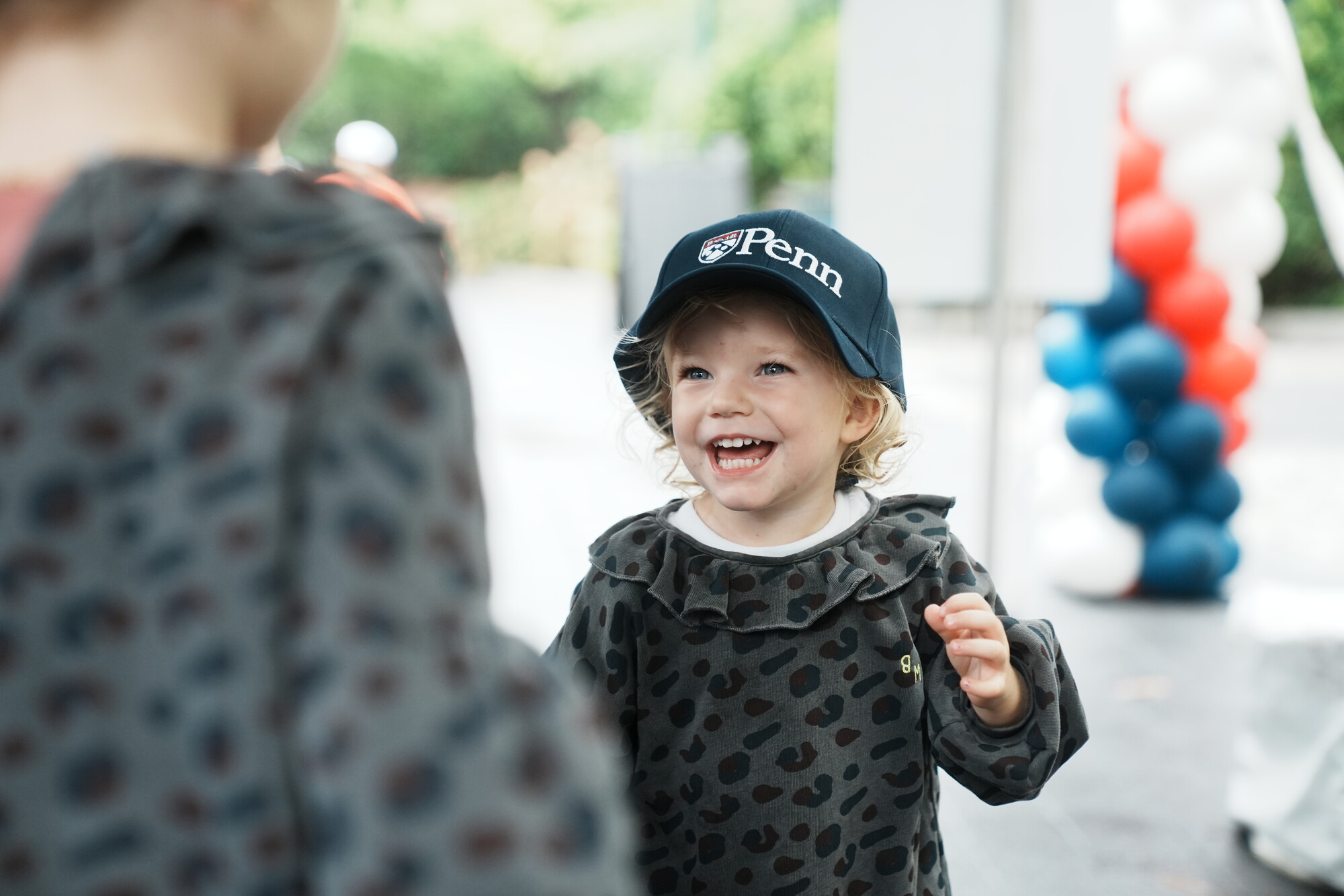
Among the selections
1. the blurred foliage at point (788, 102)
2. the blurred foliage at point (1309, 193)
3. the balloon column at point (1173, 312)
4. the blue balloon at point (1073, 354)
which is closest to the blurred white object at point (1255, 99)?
the balloon column at point (1173, 312)

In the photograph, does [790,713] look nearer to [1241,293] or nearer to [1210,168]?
[1210,168]

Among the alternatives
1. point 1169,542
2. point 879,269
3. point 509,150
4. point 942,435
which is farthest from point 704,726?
point 509,150

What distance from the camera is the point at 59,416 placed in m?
0.70

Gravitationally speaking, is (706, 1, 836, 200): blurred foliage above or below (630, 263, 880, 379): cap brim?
above

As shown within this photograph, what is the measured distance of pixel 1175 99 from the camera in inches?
208

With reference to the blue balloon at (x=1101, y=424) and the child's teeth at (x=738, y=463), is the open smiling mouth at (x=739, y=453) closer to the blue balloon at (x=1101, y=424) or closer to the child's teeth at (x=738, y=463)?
the child's teeth at (x=738, y=463)

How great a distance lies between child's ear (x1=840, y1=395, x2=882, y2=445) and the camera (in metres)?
1.57

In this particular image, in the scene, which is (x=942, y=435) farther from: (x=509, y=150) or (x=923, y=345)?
(x=509, y=150)

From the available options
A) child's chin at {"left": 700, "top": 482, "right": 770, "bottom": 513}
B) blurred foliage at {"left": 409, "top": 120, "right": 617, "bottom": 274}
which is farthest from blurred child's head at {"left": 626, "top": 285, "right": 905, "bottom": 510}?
blurred foliage at {"left": 409, "top": 120, "right": 617, "bottom": 274}

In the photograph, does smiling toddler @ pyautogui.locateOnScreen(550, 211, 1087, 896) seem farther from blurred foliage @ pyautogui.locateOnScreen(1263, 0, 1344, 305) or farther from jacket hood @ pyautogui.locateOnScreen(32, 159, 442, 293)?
blurred foliage @ pyautogui.locateOnScreen(1263, 0, 1344, 305)

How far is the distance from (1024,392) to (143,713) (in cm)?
778

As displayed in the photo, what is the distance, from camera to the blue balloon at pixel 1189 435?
5363mm

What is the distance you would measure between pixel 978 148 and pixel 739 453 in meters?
3.61

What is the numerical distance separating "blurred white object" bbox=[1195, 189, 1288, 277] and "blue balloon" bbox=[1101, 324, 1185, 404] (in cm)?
40
